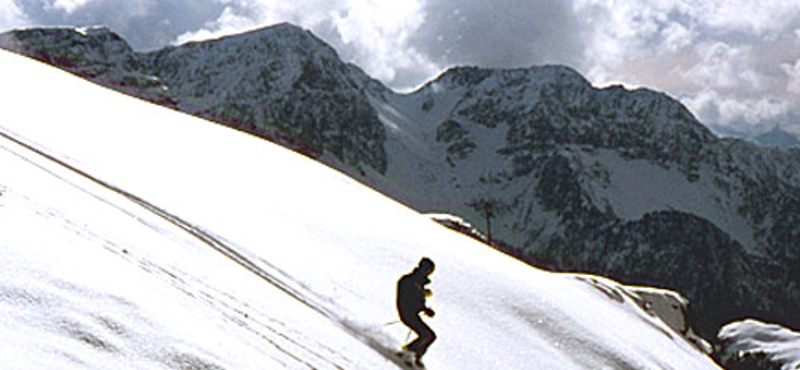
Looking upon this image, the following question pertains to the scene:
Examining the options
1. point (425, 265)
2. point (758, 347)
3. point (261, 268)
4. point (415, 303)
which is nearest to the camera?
point (425, 265)

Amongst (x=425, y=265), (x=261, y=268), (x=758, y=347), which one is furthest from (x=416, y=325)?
(x=758, y=347)

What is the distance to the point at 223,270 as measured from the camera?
13070mm

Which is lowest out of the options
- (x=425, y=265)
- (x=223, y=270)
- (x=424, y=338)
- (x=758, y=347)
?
(x=424, y=338)

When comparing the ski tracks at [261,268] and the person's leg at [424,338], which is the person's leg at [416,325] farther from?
the ski tracks at [261,268]

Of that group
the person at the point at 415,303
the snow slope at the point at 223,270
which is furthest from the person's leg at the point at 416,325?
the snow slope at the point at 223,270

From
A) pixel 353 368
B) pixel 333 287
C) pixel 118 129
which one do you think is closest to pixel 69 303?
pixel 353 368

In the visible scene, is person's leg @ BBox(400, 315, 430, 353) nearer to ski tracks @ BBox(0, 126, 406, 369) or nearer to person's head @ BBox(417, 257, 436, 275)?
ski tracks @ BBox(0, 126, 406, 369)

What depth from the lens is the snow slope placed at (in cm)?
815

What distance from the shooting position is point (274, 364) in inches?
372

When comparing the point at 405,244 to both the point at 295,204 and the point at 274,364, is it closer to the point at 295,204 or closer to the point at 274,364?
the point at 295,204

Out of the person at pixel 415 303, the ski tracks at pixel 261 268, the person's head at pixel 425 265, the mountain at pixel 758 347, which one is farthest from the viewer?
the mountain at pixel 758 347

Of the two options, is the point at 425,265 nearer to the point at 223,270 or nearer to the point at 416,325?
the point at 416,325

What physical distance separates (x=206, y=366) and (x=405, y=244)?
43.6 feet

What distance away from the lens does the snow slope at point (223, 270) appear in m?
8.15
